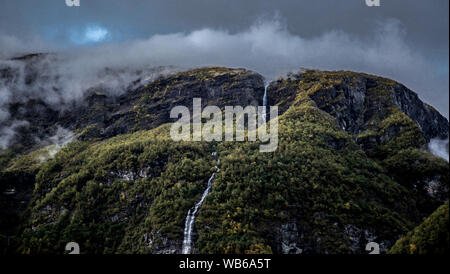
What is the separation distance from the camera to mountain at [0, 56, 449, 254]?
284 ft

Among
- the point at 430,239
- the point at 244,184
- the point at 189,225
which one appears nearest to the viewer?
the point at 430,239

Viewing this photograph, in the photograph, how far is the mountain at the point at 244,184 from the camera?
3410 inches

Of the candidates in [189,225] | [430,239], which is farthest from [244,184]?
[430,239]

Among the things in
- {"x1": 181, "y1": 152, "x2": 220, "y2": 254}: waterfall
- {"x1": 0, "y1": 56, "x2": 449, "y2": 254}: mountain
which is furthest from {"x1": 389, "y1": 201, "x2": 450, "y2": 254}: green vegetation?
{"x1": 181, "y1": 152, "x2": 220, "y2": 254}: waterfall

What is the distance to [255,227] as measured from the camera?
86375 millimetres

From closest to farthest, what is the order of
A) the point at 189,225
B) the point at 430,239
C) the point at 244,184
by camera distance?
1. the point at 430,239
2. the point at 189,225
3. the point at 244,184

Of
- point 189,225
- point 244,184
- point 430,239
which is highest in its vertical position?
point 430,239

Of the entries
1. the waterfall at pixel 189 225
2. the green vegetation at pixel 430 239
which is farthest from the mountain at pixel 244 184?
the green vegetation at pixel 430 239

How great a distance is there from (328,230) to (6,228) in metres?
116

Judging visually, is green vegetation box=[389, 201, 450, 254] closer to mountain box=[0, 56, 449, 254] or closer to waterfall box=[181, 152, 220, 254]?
mountain box=[0, 56, 449, 254]

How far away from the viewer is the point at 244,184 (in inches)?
3969

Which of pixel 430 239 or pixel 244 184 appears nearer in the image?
pixel 430 239

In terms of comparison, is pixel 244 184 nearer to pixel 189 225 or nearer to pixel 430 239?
pixel 189 225

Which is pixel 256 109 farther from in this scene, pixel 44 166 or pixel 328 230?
pixel 44 166
